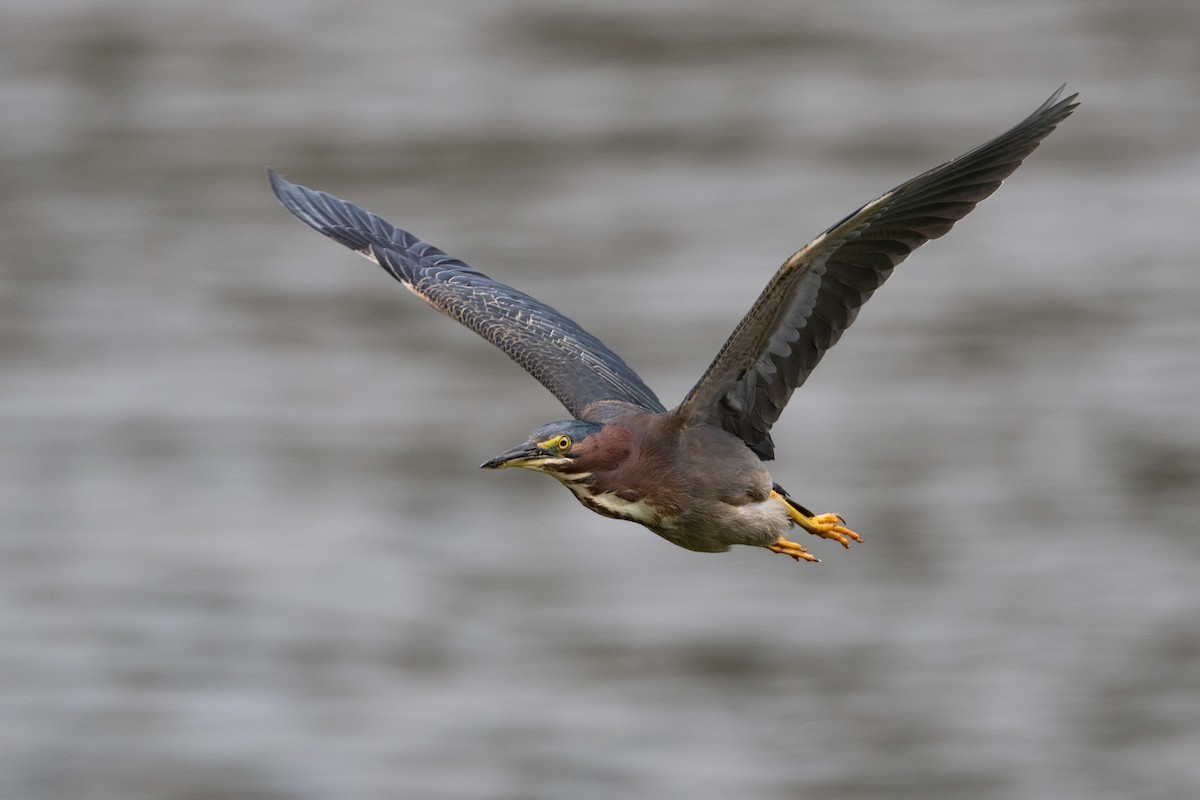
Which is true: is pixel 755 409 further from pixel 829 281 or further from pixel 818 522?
pixel 829 281

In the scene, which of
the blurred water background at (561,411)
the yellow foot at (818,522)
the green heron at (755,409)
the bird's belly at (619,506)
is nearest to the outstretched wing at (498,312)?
the green heron at (755,409)

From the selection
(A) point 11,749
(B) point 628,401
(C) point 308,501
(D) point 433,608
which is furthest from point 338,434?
(B) point 628,401

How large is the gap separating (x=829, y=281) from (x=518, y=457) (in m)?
1.61

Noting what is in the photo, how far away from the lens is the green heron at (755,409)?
10055 millimetres

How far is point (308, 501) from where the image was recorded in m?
28.0

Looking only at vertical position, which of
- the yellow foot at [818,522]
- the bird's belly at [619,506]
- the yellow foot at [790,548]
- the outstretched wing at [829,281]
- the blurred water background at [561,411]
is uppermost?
the blurred water background at [561,411]

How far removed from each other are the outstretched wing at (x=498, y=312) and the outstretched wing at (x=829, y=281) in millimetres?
883

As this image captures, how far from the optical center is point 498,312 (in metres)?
12.8

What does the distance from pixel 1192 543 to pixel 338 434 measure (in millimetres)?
10844

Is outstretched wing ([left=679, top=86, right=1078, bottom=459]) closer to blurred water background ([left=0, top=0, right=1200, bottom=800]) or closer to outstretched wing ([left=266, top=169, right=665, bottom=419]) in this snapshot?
outstretched wing ([left=266, top=169, right=665, bottom=419])

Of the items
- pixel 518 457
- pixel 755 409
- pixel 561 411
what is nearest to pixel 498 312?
pixel 755 409

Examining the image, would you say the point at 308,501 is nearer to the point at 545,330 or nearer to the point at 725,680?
the point at 725,680

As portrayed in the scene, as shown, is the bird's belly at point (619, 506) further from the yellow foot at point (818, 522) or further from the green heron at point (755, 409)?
the yellow foot at point (818, 522)

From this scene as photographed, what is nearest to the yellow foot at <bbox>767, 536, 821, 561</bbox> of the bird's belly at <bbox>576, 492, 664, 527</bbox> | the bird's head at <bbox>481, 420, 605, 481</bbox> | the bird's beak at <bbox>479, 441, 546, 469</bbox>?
the bird's belly at <bbox>576, 492, 664, 527</bbox>
